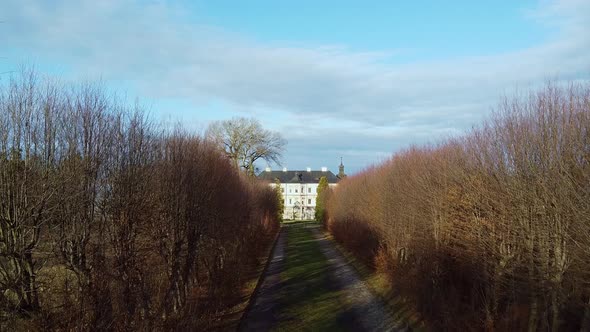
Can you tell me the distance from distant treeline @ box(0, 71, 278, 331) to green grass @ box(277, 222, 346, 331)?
122 inches

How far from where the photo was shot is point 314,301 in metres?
18.3

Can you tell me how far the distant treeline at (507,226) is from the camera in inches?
369

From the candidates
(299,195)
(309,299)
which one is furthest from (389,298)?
(299,195)

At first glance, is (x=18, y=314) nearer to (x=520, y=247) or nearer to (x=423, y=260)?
(x=520, y=247)

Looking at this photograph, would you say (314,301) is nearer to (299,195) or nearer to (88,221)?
(88,221)

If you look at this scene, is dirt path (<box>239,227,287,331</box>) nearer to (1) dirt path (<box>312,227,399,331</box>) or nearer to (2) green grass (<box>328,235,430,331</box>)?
(1) dirt path (<box>312,227,399,331</box>)

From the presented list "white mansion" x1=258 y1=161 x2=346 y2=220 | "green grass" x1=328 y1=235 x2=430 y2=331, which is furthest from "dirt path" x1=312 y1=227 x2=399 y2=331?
"white mansion" x1=258 y1=161 x2=346 y2=220

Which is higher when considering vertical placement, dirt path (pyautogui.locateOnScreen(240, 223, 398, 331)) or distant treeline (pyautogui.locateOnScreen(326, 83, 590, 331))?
distant treeline (pyautogui.locateOnScreen(326, 83, 590, 331))

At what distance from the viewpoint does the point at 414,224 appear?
19312mm

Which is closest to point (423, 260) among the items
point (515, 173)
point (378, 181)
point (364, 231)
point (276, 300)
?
point (276, 300)

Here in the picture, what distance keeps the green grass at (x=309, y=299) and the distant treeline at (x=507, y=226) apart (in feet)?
8.71

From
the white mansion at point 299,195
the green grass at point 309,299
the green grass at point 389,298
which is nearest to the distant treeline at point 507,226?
the green grass at point 389,298

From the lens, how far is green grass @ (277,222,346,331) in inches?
590

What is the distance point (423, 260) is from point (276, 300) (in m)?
5.47
